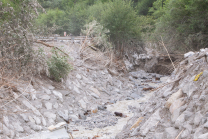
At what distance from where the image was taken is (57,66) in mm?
7355

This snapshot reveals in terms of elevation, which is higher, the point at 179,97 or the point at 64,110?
the point at 179,97

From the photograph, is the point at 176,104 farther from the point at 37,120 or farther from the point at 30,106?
the point at 30,106

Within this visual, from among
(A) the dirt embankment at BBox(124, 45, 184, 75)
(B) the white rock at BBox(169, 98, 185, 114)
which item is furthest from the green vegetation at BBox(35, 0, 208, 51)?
(B) the white rock at BBox(169, 98, 185, 114)

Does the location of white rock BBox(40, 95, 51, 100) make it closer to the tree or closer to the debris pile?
the tree

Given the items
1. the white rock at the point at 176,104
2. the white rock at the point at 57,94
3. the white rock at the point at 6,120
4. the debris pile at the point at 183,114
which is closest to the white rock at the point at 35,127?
the white rock at the point at 6,120

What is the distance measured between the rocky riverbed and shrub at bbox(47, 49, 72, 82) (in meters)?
0.33

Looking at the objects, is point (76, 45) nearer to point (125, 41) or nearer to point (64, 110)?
point (125, 41)

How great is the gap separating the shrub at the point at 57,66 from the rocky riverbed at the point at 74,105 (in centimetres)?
33

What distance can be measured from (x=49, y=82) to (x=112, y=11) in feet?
31.0

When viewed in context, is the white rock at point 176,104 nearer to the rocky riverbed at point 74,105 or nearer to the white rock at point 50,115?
the rocky riverbed at point 74,105

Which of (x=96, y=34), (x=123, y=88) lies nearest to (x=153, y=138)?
(x=123, y=88)

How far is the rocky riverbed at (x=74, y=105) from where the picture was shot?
472cm

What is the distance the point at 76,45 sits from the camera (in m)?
13.1

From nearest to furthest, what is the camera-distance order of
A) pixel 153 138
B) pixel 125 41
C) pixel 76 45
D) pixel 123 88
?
1. pixel 153 138
2. pixel 123 88
3. pixel 76 45
4. pixel 125 41
